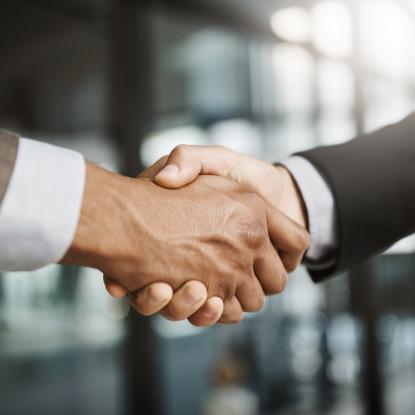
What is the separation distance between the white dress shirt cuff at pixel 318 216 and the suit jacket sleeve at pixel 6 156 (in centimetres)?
67

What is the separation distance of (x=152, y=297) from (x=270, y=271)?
0.96 ft

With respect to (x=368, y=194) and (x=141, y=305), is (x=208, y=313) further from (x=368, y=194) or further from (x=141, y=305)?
(x=368, y=194)

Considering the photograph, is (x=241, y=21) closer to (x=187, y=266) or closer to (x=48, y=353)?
(x=48, y=353)

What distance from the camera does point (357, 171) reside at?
52.4 inches

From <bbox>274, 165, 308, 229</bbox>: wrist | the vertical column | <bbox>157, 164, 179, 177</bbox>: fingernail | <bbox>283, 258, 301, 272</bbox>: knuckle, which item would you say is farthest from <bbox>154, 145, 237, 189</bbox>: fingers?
the vertical column

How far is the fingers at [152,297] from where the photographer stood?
1.10 metres

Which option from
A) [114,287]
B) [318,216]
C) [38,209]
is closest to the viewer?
[38,209]

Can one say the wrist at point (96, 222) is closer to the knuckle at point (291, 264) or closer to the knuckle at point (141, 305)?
the knuckle at point (141, 305)

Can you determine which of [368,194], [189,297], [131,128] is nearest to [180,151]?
[189,297]

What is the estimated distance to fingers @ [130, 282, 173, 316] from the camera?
1.10 metres

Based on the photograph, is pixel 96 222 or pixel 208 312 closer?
pixel 96 222

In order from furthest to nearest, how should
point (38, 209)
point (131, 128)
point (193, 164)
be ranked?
point (131, 128), point (193, 164), point (38, 209)

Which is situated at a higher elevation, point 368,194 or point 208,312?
point 368,194

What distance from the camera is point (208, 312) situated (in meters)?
1.19
